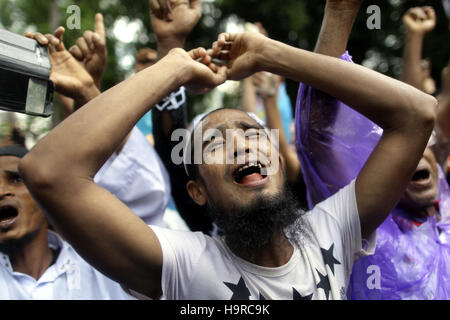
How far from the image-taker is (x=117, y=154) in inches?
95.0

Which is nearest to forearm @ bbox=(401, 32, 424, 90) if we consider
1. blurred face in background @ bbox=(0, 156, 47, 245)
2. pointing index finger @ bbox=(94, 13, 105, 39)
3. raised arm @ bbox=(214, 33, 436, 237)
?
raised arm @ bbox=(214, 33, 436, 237)

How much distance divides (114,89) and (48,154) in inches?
12.8

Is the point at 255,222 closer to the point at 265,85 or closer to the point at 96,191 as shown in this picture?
the point at 96,191

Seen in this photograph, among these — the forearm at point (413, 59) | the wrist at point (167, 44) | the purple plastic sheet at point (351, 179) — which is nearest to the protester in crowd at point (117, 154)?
the wrist at point (167, 44)

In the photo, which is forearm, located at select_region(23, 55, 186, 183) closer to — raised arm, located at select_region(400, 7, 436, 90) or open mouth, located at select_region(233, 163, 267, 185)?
open mouth, located at select_region(233, 163, 267, 185)

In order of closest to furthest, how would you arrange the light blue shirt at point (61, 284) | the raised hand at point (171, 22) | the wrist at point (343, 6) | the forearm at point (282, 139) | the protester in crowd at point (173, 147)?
the wrist at point (343, 6) → the light blue shirt at point (61, 284) → the raised hand at point (171, 22) → the protester in crowd at point (173, 147) → the forearm at point (282, 139)

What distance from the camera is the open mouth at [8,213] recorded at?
2154 millimetres

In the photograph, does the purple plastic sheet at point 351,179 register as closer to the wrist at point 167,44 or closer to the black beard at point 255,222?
the black beard at point 255,222

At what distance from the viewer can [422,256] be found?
6.83 feet

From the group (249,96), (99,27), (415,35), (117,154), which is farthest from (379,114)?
(249,96)

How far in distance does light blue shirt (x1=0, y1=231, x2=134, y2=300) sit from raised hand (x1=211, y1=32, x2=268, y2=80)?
120 cm

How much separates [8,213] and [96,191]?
37.4 inches

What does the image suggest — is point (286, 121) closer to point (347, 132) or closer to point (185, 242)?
point (347, 132)

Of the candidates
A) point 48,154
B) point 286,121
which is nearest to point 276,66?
point 48,154
